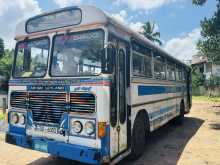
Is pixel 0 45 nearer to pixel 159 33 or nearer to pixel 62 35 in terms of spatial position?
pixel 159 33

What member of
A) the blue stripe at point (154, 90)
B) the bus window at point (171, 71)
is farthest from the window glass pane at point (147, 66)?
the bus window at point (171, 71)

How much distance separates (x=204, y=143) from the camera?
874cm

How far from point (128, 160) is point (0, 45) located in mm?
60035

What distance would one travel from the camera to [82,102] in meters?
5.02

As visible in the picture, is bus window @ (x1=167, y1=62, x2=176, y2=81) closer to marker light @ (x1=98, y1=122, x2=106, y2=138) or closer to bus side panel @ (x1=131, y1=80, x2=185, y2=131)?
bus side panel @ (x1=131, y1=80, x2=185, y2=131)

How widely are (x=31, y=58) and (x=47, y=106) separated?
1.25 m

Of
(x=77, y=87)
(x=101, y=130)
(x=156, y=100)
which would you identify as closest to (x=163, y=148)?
(x=156, y=100)

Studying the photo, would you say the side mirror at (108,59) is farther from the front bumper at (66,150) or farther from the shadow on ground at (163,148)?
the shadow on ground at (163,148)

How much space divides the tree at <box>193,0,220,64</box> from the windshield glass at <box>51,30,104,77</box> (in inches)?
516

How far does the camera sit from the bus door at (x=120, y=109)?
17.0 feet

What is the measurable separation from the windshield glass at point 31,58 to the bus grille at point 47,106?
477 millimetres

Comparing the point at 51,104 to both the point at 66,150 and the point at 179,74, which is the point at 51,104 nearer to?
the point at 66,150

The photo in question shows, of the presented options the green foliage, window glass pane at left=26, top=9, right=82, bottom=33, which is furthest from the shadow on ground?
the green foliage

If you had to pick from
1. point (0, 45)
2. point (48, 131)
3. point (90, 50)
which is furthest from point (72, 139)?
point (0, 45)
